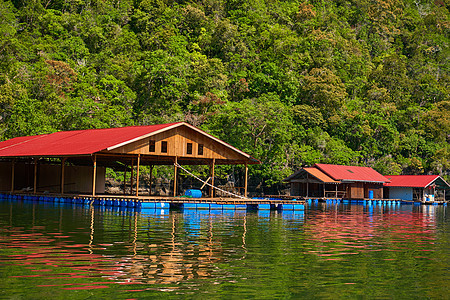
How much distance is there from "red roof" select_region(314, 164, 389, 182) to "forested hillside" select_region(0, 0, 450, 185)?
5341mm

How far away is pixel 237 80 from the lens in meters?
98.4

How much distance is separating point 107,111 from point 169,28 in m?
→ 37.0

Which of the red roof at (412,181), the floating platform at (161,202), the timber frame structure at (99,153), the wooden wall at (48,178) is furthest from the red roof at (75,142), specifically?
the red roof at (412,181)

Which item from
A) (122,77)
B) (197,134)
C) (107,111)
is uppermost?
(122,77)

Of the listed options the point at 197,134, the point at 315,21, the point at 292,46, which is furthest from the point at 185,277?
the point at 315,21

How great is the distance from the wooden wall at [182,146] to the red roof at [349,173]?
3445 cm

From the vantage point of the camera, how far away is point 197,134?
4531 centimetres

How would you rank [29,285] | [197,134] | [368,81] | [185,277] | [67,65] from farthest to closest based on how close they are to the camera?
[368,81], [67,65], [197,134], [185,277], [29,285]

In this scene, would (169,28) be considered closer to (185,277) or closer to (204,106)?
(204,106)

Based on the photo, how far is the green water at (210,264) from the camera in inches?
474

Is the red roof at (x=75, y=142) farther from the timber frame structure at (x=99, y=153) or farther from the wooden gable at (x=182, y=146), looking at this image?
the wooden gable at (x=182, y=146)

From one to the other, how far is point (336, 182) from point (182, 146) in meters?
38.5

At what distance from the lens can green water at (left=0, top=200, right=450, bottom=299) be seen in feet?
39.5

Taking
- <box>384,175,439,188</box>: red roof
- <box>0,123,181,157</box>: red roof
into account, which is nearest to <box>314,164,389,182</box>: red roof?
<box>384,175,439,188</box>: red roof
